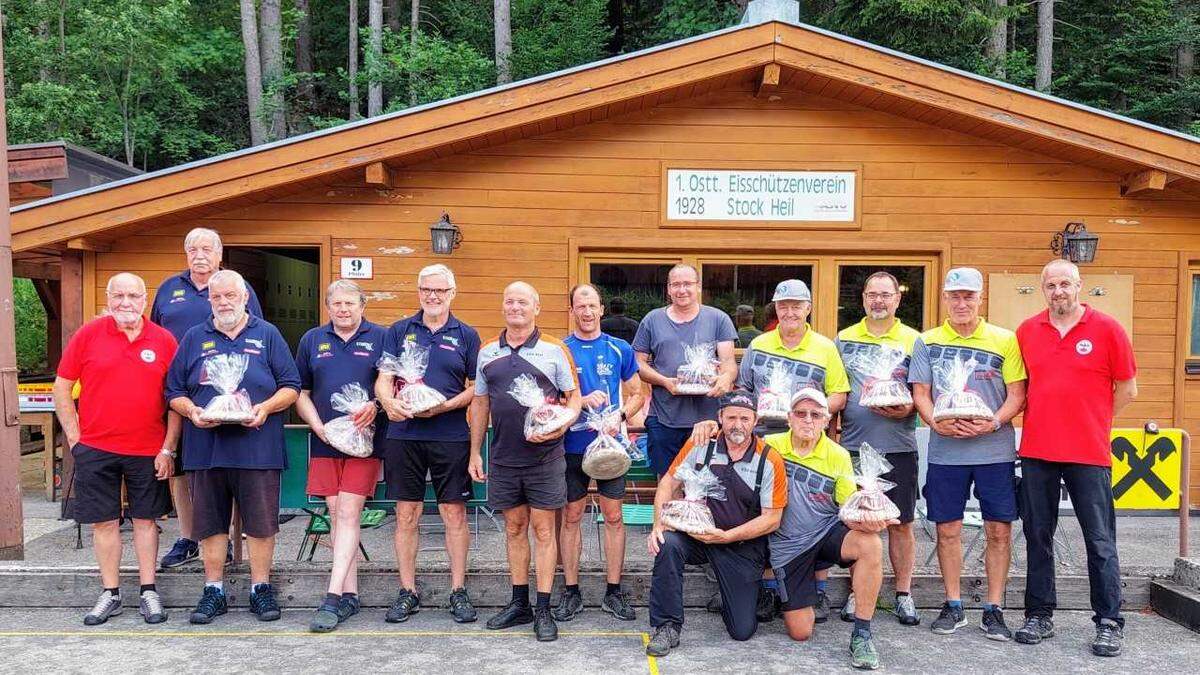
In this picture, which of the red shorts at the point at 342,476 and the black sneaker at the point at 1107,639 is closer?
the black sneaker at the point at 1107,639

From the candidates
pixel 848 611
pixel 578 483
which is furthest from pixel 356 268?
pixel 848 611

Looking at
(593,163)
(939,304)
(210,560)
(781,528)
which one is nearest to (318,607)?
(210,560)

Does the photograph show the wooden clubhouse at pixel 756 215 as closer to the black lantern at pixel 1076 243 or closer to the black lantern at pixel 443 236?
the black lantern at pixel 1076 243

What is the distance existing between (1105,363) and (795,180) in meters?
3.46

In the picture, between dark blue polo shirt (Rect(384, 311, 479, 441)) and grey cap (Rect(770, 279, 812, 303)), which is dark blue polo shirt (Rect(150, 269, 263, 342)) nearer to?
dark blue polo shirt (Rect(384, 311, 479, 441))

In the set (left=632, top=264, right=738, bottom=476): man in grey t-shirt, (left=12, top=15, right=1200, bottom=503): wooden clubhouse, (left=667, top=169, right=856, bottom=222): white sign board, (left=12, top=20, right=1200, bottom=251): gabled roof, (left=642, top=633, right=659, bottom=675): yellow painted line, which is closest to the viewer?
(left=642, top=633, right=659, bottom=675): yellow painted line

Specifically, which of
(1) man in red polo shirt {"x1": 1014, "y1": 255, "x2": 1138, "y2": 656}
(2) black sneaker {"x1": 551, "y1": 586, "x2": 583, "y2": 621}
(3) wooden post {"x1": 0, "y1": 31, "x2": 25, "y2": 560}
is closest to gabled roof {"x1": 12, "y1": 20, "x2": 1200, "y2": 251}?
(3) wooden post {"x1": 0, "y1": 31, "x2": 25, "y2": 560}

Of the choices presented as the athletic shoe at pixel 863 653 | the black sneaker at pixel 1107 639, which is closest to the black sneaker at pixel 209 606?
the athletic shoe at pixel 863 653

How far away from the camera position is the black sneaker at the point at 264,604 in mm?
4992

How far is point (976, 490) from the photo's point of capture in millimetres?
→ 4828

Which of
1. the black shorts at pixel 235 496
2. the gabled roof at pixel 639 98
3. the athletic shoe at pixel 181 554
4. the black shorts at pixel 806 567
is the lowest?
the athletic shoe at pixel 181 554

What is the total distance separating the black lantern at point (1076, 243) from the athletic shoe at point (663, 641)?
16.5 ft

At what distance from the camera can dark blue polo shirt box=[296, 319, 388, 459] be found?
4984 mm

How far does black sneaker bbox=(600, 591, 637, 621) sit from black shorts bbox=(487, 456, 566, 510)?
0.75m
